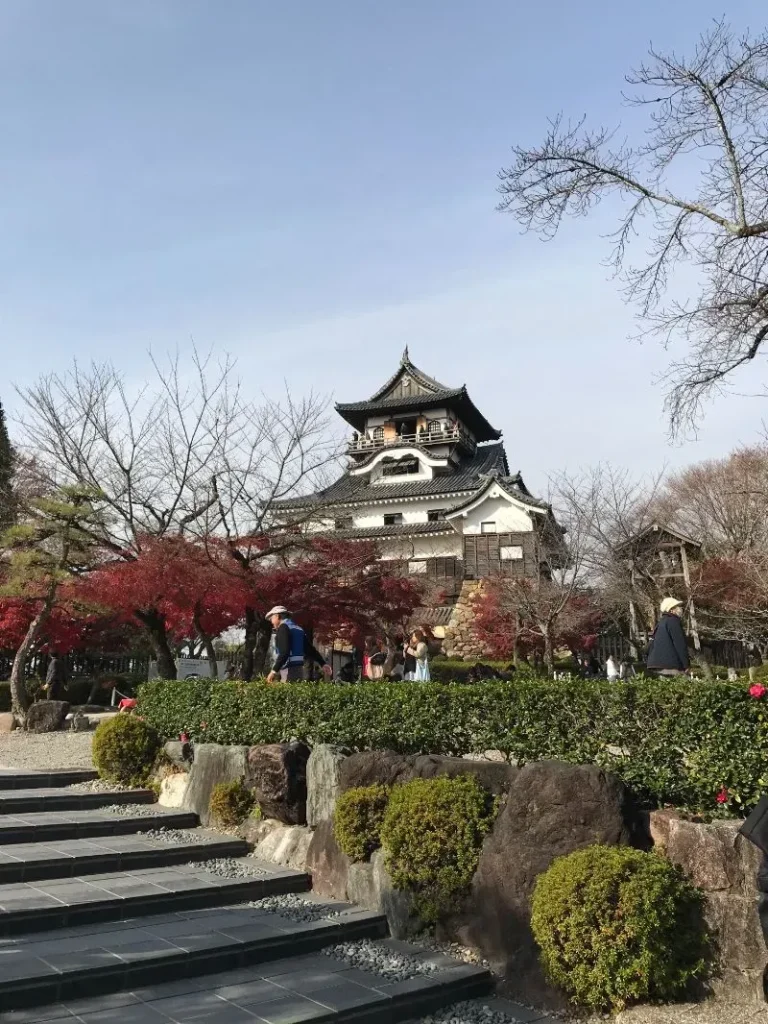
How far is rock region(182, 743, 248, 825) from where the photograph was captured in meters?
7.63

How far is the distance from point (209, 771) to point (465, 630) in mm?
22939

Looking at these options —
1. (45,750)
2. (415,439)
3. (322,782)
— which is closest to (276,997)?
(322,782)

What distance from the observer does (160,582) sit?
1105 cm

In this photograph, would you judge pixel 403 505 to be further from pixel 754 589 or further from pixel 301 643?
pixel 301 643

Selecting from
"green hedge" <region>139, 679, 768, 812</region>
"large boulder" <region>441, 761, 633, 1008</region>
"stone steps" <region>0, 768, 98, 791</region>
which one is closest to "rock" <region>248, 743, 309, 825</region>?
"green hedge" <region>139, 679, 768, 812</region>

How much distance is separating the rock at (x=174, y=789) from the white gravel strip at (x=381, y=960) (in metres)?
3.23

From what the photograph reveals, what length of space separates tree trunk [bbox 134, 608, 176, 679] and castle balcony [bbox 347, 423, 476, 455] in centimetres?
2682

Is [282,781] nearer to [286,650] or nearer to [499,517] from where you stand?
[286,650]

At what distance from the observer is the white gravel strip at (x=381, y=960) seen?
4.95 metres

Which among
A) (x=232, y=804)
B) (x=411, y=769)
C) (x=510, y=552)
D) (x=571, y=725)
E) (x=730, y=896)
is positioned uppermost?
(x=510, y=552)

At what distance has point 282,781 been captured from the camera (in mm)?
6945

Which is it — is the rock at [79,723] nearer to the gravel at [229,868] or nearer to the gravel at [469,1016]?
the gravel at [229,868]

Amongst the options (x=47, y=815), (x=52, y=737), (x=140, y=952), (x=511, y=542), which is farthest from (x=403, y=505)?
(x=140, y=952)

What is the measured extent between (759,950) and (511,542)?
28.3 meters
